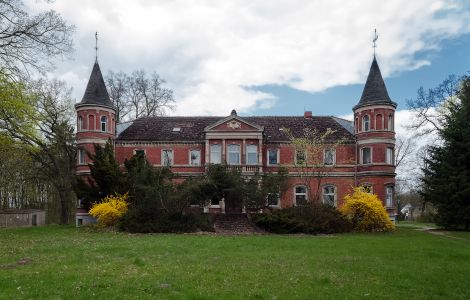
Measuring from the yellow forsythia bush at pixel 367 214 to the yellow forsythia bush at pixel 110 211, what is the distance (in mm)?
15205

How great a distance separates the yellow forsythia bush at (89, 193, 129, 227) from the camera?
30.3 meters

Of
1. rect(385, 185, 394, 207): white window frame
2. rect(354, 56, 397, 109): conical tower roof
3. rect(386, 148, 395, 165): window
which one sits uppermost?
rect(354, 56, 397, 109): conical tower roof

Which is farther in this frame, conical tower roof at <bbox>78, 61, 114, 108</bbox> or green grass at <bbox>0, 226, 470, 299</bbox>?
conical tower roof at <bbox>78, 61, 114, 108</bbox>

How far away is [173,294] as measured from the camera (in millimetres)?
9164

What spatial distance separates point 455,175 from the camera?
104 feet

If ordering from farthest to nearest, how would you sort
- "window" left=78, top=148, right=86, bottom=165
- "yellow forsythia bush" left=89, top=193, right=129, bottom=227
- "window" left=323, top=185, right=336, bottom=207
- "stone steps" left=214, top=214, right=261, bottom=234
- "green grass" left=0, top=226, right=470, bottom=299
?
1. "window" left=323, top=185, right=336, bottom=207
2. "window" left=78, top=148, right=86, bottom=165
3. "yellow forsythia bush" left=89, top=193, right=129, bottom=227
4. "stone steps" left=214, top=214, right=261, bottom=234
5. "green grass" left=0, top=226, right=470, bottom=299

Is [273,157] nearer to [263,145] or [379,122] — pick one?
[263,145]

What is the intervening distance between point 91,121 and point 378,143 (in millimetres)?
24522

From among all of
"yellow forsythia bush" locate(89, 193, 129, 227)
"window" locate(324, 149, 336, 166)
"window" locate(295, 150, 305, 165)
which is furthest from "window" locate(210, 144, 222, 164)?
"yellow forsythia bush" locate(89, 193, 129, 227)

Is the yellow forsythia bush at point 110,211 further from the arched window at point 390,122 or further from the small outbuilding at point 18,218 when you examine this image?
the arched window at point 390,122

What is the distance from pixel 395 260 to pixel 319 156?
82.4 feet

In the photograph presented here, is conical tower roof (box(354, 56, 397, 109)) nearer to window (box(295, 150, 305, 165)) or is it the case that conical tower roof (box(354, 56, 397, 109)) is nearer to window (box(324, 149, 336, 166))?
window (box(324, 149, 336, 166))

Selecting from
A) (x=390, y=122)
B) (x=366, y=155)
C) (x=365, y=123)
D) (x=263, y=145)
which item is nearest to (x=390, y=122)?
(x=390, y=122)

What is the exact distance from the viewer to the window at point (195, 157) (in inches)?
1596
